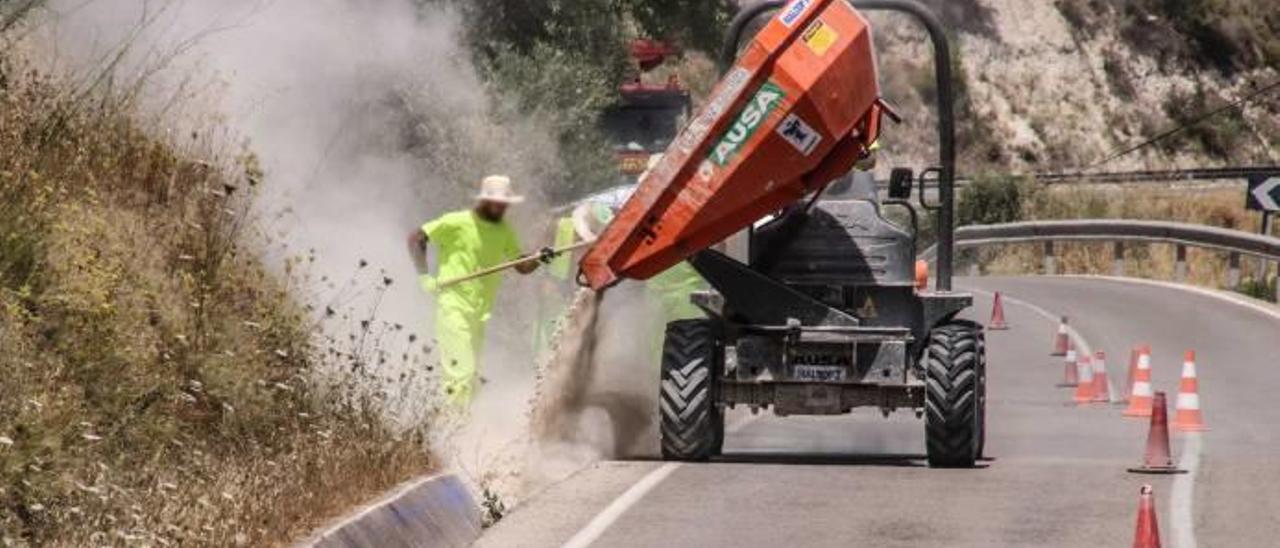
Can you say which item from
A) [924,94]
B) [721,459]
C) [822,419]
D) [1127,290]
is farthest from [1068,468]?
[924,94]

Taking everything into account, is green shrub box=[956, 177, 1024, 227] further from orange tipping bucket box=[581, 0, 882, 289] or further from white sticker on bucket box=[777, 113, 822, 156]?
white sticker on bucket box=[777, 113, 822, 156]

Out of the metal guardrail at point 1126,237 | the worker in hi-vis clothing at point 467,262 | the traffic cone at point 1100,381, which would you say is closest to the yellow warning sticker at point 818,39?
the worker in hi-vis clothing at point 467,262

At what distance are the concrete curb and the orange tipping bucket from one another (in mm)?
2979

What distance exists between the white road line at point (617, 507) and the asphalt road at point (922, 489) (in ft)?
0.04

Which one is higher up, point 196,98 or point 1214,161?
point 1214,161

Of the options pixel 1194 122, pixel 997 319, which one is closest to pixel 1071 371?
pixel 997 319

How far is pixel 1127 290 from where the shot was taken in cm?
3991

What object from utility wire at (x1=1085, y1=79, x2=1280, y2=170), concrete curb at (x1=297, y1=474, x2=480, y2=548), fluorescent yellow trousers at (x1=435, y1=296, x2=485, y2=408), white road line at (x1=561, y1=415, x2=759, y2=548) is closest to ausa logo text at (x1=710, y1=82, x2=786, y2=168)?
white road line at (x1=561, y1=415, x2=759, y2=548)

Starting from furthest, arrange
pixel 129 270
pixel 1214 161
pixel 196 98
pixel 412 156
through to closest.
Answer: pixel 1214 161 → pixel 412 156 → pixel 196 98 → pixel 129 270

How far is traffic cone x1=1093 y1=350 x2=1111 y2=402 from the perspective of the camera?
22547 mm

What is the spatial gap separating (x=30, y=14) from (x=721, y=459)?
201 inches

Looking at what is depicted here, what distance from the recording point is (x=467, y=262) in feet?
54.2

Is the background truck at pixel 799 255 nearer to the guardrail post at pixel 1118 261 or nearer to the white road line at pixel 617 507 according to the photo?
the white road line at pixel 617 507

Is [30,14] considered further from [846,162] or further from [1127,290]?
[1127,290]
